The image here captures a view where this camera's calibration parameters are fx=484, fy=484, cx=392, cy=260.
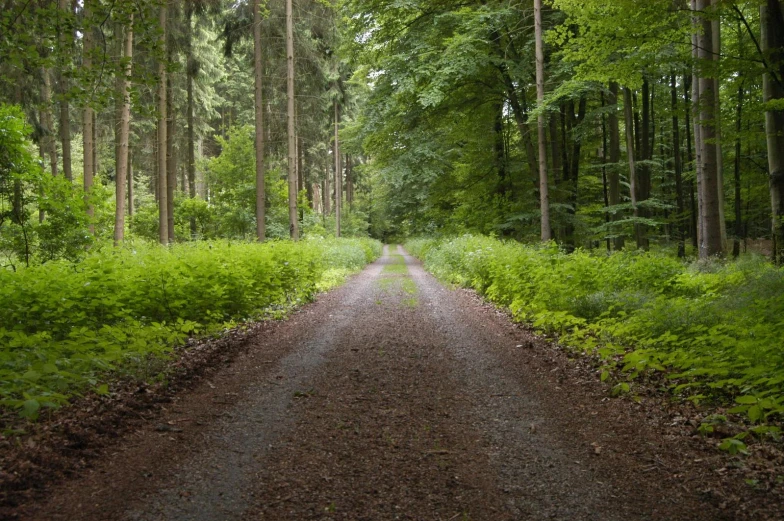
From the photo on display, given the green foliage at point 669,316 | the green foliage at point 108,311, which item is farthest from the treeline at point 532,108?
the green foliage at point 108,311

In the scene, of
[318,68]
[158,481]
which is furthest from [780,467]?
[318,68]

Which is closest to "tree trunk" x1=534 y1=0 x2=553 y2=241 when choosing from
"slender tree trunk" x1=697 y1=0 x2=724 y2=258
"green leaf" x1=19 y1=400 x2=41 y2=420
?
"slender tree trunk" x1=697 y1=0 x2=724 y2=258

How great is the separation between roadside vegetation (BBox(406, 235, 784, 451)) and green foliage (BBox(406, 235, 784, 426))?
0.01 meters

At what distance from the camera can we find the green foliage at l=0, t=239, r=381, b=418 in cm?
419

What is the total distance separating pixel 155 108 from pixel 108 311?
7.59m

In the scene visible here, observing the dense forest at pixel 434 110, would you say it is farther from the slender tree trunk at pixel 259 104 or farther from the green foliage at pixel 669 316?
the green foliage at pixel 669 316

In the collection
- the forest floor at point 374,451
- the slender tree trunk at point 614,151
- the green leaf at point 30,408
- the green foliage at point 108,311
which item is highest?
the slender tree trunk at point 614,151

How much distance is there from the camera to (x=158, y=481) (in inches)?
134

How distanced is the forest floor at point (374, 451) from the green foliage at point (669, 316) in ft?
1.56

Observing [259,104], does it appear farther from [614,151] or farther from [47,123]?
[614,151]

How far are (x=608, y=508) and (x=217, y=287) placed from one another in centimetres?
647

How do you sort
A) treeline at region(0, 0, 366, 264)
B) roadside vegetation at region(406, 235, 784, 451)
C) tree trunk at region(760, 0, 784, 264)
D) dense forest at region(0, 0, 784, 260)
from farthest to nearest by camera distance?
dense forest at region(0, 0, 784, 260), tree trunk at region(760, 0, 784, 264), treeline at region(0, 0, 366, 264), roadside vegetation at region(406, 235, 784, 451)

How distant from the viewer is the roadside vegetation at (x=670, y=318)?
14.2 feet

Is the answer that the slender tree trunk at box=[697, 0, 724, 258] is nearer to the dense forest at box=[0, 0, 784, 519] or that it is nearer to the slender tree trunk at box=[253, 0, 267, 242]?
the dense forest at box=[0, 0, 784, 519]
